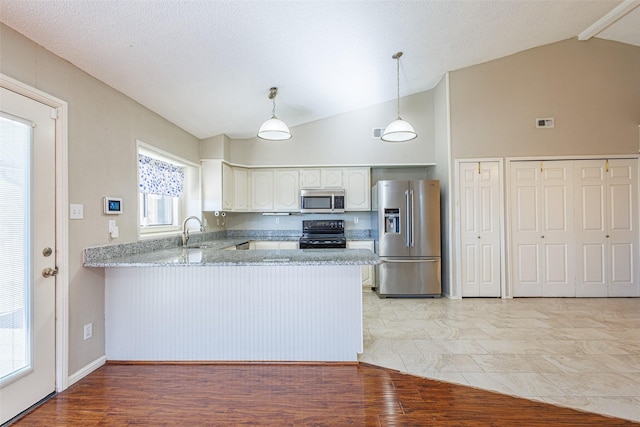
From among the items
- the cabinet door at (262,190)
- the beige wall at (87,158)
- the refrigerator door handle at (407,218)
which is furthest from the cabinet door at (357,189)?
the beige wall at (87,158)

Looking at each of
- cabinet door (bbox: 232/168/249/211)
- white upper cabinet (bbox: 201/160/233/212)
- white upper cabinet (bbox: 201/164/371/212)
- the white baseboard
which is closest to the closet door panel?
white upper cabinet (bbox: 201/164/371/212)

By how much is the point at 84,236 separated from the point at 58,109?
0.90 metres

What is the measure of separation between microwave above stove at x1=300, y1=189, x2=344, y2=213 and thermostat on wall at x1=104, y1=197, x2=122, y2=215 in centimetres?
277

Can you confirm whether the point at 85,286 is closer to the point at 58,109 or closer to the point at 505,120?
the point at 58,109

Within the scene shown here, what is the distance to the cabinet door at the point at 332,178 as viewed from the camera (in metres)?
5.00

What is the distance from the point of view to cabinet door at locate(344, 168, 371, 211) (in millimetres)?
4996

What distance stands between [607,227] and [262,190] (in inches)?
201

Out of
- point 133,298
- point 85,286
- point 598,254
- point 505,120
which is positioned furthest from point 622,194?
point 85,286

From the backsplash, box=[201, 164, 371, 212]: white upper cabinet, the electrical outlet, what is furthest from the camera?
the backsplash

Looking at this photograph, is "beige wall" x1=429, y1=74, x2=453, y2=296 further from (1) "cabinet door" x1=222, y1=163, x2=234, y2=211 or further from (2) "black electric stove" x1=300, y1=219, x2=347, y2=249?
(1) "cabinet door" x1=222, y1=163, x2=234, y2=211

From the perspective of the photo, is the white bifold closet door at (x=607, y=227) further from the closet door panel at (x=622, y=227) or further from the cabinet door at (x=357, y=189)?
the cabinet door at (x=357, y=189)

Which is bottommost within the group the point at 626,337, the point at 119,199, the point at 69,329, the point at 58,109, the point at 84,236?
the point at 626,337

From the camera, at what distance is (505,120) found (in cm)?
425

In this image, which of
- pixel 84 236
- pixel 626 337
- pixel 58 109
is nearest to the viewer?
pixel 58 109
